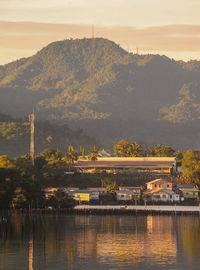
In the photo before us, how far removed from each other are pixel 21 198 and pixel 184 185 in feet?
209

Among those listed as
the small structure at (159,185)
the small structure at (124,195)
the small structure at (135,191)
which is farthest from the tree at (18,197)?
the small structure at (159,185)

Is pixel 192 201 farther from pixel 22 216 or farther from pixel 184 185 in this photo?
pixel 22 216

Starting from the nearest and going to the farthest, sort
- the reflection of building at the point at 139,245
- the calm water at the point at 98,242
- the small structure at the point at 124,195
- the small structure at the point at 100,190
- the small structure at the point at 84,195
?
the calm water at the point at 98,242, the reflection of building at the point at 139,245, the small structure at the point at 84,195, the small structure at the point at 124,195, the small structure at the point at 100,190

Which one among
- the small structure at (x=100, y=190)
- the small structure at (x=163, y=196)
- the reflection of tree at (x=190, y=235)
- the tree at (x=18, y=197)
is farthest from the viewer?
the small structure at (x=100, y=190)

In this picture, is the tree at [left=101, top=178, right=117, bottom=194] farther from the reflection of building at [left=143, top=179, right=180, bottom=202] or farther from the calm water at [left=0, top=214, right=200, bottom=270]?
the calm water at [left=0, top=214, right=200, bottom=270]

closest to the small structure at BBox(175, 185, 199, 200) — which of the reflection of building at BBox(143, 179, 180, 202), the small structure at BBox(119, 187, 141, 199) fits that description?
the reflection of building at BBox(143, 179, 180, 202)

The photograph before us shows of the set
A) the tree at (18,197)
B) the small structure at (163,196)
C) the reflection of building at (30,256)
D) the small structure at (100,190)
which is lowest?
the reflection of building at (30,256)

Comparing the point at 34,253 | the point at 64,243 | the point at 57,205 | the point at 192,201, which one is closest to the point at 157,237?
the point at 64,243

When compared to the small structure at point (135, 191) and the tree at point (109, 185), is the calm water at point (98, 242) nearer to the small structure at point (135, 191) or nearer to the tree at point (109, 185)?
the tree at point (109, 185)

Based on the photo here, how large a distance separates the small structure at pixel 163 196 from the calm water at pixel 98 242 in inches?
1236

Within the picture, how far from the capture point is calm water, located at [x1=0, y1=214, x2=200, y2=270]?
86.6 meters

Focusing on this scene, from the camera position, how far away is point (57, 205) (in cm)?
15688

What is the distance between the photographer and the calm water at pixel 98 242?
86562mm

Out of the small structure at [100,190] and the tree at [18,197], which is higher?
the small structure at [100,190]
